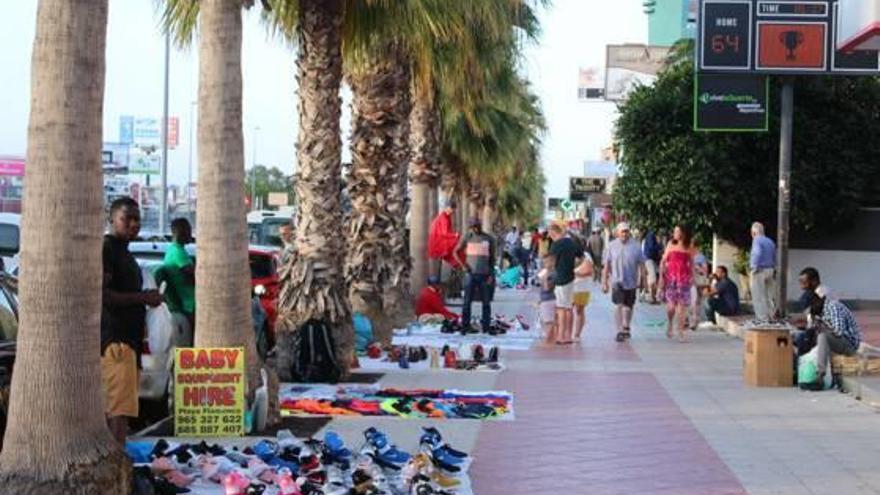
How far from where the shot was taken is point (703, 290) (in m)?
24.2

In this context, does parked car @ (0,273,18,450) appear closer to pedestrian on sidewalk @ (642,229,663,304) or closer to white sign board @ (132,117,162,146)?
pedestrian on sidewalk @ (642,229,663,304)

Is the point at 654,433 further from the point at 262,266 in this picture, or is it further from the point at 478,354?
the point at 262,266

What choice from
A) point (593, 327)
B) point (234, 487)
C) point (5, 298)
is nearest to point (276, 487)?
point (234, 487)

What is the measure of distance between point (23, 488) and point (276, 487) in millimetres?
1727

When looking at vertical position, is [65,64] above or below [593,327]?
above

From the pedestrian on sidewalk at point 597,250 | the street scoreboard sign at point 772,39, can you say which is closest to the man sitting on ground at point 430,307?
the street scoreboard sign at point 772,39

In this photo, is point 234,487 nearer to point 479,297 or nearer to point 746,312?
point 479,297

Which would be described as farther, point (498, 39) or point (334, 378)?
point (498, 39)

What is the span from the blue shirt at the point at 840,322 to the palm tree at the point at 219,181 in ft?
21.7

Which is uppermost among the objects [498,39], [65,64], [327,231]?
[498,39]

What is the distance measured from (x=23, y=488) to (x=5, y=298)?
2.39 meters

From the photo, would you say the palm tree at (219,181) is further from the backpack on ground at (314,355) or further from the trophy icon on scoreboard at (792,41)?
the trophy icon on scoreboard at (792,41)

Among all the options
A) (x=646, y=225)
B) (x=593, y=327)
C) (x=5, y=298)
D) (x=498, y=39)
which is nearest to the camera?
(x=5, y=298)

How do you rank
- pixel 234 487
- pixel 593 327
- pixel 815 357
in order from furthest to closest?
pixel 593 327 < pixel 815 357 < pixel 234 487
